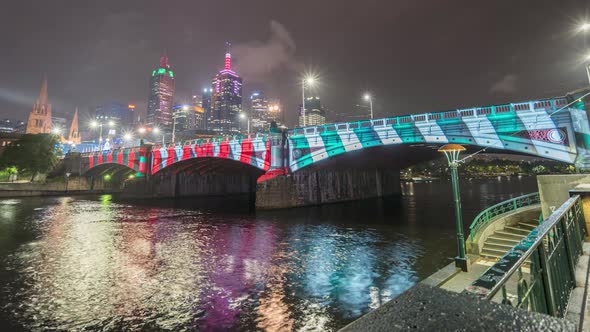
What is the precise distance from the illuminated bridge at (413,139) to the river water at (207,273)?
344 inches

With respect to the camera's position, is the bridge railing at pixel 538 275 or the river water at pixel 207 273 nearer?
the bridge railing at pixel 538 275

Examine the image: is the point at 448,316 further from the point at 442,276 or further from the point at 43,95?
the point at 43,95

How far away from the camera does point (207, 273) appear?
42.9 feet

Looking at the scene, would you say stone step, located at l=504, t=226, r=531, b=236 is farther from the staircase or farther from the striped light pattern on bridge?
the striped light pattern on bridge

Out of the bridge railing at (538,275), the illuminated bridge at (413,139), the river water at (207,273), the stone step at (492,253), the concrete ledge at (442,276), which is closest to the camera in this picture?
the bridge railing at (538,275)

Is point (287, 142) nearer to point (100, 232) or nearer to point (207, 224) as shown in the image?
point (207, 224)

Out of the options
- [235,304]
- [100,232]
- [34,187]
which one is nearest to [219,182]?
[34,187]

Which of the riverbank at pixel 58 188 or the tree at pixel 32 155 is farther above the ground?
the tree at pixel 32 155

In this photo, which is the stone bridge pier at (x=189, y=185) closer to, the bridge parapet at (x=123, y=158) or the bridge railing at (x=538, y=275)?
the bridge parapet at (x=123, y=158)

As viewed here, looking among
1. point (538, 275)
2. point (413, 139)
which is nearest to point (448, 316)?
point (538, 275)

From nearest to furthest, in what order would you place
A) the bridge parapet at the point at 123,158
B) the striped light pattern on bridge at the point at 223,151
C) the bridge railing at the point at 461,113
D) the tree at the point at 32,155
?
the bridge railing at the point at 461,113, the striped light pattern on bridge at the point at 223,151, the bridge parapet at the point at 123,158, the tree at the point at 32,155

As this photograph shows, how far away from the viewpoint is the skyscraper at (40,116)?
140 m

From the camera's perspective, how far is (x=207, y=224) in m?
27.8

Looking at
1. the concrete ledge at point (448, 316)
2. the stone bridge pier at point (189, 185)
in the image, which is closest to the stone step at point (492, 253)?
the concrete ledge at point (448, 316)
